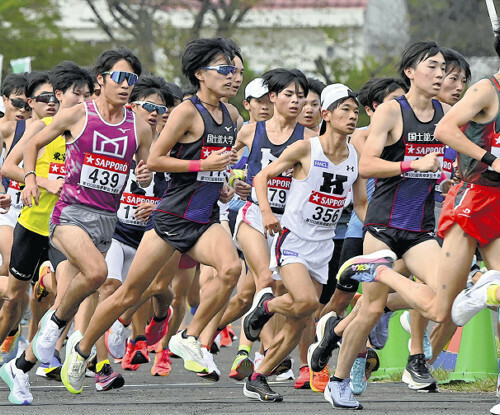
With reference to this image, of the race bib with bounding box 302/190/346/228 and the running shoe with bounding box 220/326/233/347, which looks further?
the running shoe with bounding box 220/326/233/347

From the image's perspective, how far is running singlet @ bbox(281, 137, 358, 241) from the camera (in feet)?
28.6

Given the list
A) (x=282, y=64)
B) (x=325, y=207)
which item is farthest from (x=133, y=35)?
(x=325, y=207)

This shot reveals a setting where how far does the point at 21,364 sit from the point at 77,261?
0.82 metres

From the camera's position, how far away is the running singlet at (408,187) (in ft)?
26.5

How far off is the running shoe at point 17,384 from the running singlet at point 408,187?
258 centimetres

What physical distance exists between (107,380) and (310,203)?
1984 mm

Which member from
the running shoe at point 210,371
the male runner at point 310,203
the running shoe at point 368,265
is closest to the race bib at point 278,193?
the male runner at point 310,203

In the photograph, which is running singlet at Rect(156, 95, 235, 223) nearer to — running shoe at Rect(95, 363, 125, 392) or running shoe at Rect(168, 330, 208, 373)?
running shoe at Rect(168, 330, 208, 373)

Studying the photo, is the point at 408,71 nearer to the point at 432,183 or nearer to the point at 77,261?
the point at 432,183

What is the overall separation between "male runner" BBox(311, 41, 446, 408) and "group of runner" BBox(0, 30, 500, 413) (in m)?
0.01

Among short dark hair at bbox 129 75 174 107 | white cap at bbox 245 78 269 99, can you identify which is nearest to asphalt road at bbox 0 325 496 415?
short dark hair at bbox 129 75 174 107

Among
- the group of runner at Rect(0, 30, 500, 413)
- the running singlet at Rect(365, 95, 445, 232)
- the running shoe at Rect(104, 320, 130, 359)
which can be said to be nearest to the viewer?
the group of runner at Rect(0, 30, 500, 413)

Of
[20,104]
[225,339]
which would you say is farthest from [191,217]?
[225,339]

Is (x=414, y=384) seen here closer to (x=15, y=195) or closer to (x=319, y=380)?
(x=319, y=380)
